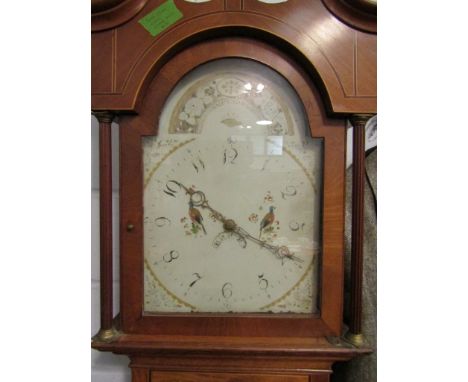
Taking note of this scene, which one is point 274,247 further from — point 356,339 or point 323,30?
point 323,30

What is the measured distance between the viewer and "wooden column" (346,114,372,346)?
0.69 meters

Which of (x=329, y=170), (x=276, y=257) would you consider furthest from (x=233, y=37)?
(x=276, y=257)

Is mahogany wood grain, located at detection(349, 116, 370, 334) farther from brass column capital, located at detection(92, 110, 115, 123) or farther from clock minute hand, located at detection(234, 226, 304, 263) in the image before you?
brass column capital, located at detection(92, 110, 115, 123)

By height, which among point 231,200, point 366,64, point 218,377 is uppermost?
point 366,64

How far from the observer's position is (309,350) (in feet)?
2.21

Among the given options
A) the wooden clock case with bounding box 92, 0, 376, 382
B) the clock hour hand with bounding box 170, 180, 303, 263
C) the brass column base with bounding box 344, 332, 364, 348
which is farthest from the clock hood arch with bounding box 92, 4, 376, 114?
the brass column base with bounding box 344, 332, 364, 348

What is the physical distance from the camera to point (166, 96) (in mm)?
719

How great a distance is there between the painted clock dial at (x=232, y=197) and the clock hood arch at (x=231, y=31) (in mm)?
63

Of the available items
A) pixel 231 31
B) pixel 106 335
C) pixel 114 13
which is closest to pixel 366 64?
pixel 231 31

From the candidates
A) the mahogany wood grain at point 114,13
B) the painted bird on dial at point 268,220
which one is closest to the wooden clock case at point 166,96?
the mahogany wood grain at point 114,13

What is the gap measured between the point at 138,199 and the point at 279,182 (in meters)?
0.30

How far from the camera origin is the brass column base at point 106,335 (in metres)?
0.70

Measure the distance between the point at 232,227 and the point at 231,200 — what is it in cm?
6

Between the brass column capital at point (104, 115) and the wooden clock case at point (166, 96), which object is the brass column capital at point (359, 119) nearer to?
the wooden clock case at point (166, 96)
